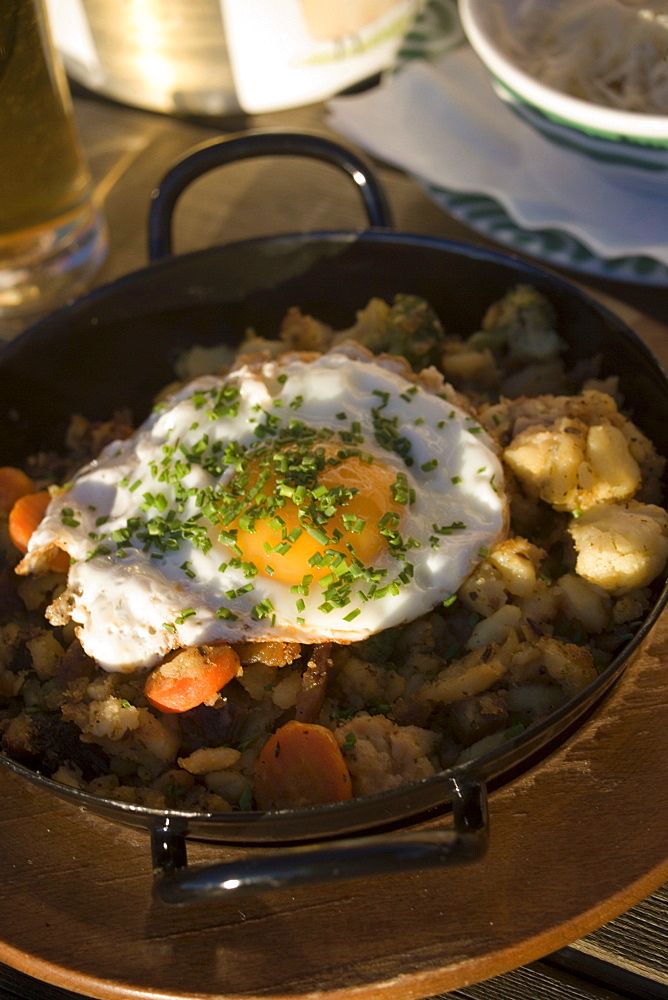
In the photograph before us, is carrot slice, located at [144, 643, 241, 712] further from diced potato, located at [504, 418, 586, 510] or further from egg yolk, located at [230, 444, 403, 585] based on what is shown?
diced potato, located at [504, 418, 586, 510]

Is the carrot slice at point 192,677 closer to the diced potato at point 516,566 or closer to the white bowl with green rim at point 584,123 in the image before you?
the diced potato at point 516,566

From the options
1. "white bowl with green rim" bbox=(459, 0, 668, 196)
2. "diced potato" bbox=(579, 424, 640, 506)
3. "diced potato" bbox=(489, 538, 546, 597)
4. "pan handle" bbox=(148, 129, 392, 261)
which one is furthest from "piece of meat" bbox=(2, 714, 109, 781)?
"white bowl with green rim" bbox=(459, 0, 668, 196)

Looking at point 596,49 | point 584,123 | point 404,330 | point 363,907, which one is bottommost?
point 363,907

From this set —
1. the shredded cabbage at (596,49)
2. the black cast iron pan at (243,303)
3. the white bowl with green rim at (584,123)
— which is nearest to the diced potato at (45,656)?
the black cast iron pan at (243,303)

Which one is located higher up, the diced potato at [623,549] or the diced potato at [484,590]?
the diced potato at [623,549]

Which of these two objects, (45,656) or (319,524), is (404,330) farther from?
(45,656)

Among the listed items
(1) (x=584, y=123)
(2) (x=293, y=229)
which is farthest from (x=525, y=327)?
(2) (x=293, y=229)

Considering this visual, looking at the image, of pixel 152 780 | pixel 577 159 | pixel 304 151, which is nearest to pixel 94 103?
pixel 304 151
